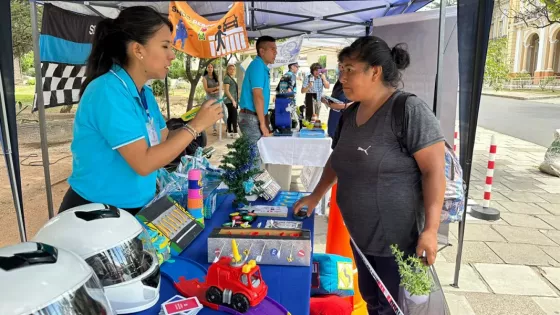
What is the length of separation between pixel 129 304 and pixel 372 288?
1.22 m

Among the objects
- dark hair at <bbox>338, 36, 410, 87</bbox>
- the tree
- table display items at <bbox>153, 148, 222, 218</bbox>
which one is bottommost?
table display items at <bbox>153, 148, 222, 218</bbox>

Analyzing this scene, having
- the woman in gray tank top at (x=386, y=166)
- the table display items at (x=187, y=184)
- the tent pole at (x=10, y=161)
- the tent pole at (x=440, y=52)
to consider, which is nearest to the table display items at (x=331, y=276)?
the woman in gray tank top at (x=386, y=166)

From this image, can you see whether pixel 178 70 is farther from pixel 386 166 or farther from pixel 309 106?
pixel 386 166

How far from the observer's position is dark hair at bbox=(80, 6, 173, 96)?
1446 mm

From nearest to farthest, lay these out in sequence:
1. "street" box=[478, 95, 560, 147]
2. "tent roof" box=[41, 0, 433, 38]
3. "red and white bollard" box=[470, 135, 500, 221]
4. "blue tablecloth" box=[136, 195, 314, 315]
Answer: "blue tablecloth" box=[136, 195, 314, 315]
"red and white bollard" box=[470, 135, 500, 221]
"tent roof" box=[41, 0, 433, 38]
"street" box=[478, 95, 560, 147]

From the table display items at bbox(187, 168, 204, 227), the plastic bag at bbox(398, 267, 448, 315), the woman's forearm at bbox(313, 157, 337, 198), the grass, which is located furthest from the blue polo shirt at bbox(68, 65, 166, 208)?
the grass

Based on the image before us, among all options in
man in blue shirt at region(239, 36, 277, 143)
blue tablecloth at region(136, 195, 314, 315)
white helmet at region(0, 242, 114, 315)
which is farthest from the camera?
man in blue shirt at region(239, 36, 277, 143)

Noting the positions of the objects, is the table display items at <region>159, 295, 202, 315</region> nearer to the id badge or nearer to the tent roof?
the id badge

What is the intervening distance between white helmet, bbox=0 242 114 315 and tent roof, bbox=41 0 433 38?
4157 millimetres

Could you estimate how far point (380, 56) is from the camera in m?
1.65

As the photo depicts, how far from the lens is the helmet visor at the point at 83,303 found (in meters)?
0.73

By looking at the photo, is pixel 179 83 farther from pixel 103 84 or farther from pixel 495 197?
pixel 103 84

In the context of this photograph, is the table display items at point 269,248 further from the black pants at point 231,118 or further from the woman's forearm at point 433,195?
the black pants at point 231,118

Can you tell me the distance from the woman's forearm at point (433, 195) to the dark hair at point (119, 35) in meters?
1.20
